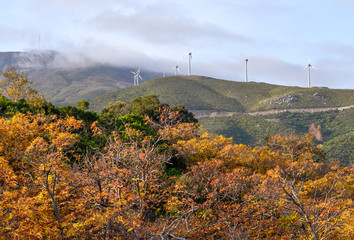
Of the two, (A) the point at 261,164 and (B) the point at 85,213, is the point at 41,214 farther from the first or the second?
(A) the point at 261,164

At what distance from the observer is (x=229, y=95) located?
151 m

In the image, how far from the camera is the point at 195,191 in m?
22.3

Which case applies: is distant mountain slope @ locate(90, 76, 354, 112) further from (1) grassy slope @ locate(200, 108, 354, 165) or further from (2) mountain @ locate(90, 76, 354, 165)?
(1) grassy slope @ locate(200, 108, 354, 165)

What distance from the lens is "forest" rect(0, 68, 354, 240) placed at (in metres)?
13.9

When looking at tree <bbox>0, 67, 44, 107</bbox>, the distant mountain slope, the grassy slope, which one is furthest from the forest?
the distant mountain slope

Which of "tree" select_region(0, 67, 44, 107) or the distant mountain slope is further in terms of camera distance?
the distant mountain slope

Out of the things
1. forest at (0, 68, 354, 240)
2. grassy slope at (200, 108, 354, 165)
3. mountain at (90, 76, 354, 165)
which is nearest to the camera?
forest at (0, 68, 354, 240)

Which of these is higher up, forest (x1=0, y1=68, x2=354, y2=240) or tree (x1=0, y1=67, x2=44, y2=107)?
tree (x1=0, y1=67, x2=44, y2=107)

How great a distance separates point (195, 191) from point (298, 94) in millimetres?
128620

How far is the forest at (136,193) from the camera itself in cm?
1391

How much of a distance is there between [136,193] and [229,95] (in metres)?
136

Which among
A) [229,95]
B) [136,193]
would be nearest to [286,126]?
[229,95]

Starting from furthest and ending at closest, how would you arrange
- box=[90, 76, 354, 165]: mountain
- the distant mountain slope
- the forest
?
the distant mountain slope < box=[90, 76, 354, 165]: mountain < the forest

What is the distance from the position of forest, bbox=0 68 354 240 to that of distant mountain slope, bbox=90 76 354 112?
94.7m
